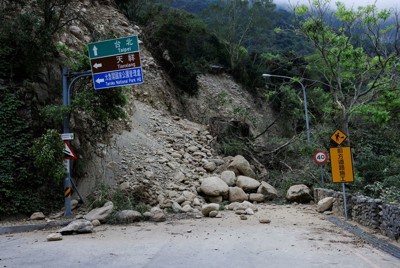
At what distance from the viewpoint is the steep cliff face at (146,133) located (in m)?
14.8

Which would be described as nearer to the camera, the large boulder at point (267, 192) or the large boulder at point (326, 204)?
the large boulder at point (326, 204)

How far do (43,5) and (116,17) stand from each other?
11.6 metres

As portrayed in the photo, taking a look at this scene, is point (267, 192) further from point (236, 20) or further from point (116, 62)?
point (236, 20)

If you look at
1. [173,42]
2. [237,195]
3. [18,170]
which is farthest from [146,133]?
[173,42]

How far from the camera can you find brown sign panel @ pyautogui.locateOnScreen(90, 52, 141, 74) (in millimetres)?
12617

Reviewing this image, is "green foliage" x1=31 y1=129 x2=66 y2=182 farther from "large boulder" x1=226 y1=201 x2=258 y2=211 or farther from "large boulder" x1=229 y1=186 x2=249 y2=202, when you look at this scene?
"large boulder" x1=229 y1=186 x2=249 y2=202

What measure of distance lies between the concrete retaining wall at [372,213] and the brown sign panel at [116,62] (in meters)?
8.58

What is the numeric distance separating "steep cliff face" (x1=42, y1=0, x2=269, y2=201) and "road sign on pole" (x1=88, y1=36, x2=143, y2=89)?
211 cm

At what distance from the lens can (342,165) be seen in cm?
1147

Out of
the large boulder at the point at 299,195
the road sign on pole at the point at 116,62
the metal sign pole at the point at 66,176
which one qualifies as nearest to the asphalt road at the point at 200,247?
the metal sign pole at the point at 66,176

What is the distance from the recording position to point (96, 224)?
10.8 metres

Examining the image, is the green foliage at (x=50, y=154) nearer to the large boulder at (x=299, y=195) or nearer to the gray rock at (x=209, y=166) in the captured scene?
the gray rock at (x=209, y=166)

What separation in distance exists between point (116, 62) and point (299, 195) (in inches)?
394

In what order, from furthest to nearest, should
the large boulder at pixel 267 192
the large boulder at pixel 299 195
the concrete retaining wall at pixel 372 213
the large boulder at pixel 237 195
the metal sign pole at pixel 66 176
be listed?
1. the large boulder at pixel 267 192
2. the large boulder at pixel 299 195
3. the large boulder at pixel 237 195
4. the metal sign pole at pixel 66 176
5. the concrete retaining wall at pixel 372 213
